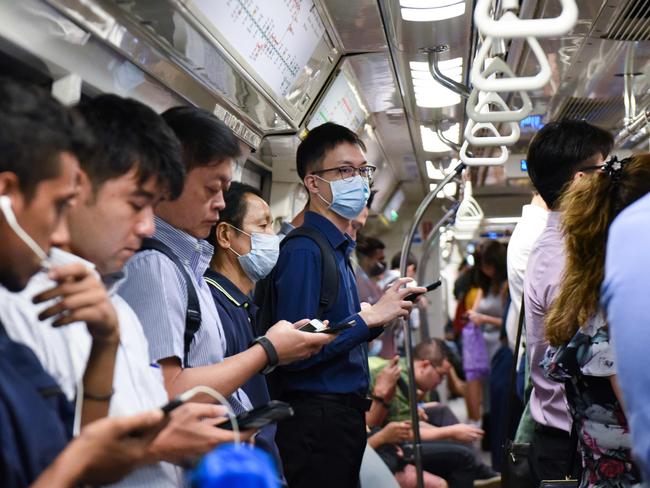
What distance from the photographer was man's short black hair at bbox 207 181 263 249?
2920 mm

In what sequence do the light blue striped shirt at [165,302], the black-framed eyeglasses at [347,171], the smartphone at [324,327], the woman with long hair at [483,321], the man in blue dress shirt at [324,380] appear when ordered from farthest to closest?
the woman with long hair at [483,321] < the black-framed eyeglasses at [347,171] < the man in blue dress shirt at [324,380] < the smartphone at [324,327] < the light blue striped shirt at [165,302]

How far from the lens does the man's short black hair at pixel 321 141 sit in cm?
338

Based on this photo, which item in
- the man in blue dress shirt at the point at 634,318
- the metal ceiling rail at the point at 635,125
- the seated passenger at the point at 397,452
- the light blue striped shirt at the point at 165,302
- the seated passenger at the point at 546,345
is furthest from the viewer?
the metal ceiling rail at the point at 635,125

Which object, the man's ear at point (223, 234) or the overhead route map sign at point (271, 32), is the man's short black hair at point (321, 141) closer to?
the overhead route map sign at point (271, 32)

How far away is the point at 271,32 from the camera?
11.3 ft

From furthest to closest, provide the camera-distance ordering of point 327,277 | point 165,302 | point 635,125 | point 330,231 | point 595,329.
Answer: point 635,125 < point 330,231 < point 327,277 < point 595,329 < point 165,302

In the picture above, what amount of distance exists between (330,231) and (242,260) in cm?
51

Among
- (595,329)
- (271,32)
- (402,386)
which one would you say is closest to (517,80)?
(595,329)

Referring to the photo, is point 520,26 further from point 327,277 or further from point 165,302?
point 327,277

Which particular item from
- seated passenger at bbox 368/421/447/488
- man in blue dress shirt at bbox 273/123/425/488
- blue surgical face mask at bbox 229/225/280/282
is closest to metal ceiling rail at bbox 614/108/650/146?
seated passenger at bbox 368/421/447/488

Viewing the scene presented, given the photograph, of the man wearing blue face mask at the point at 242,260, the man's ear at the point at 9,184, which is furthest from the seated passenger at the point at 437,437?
the man's ear at the point at 9,184

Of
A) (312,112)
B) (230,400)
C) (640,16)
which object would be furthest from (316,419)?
(640,16)

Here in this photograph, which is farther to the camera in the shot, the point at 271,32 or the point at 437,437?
the point at 437,437

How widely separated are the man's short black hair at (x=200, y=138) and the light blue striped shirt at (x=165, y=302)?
0.63 feet
